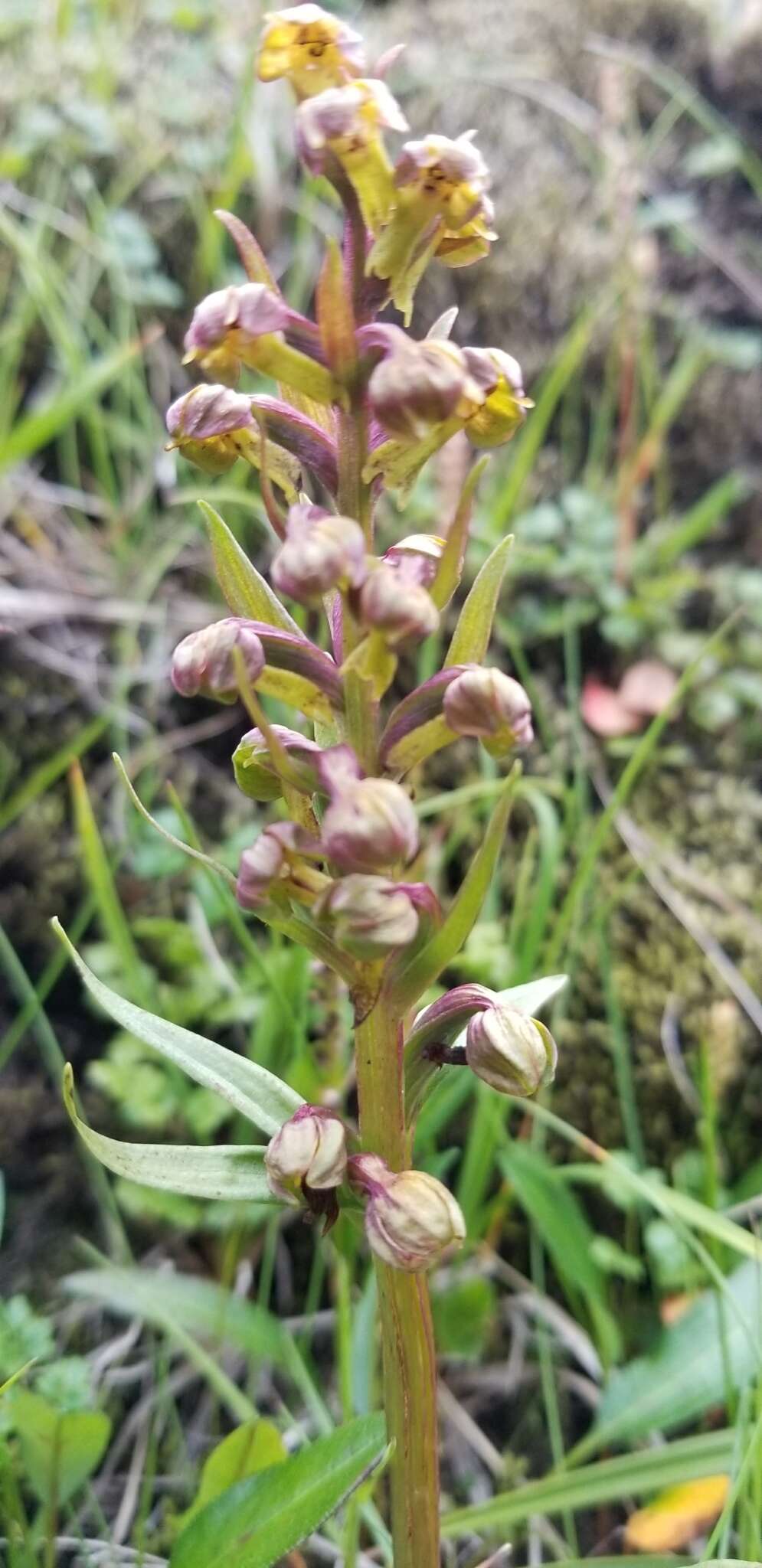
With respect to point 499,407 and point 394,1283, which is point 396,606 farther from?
point 394,1283


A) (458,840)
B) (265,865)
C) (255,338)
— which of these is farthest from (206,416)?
(458,840)

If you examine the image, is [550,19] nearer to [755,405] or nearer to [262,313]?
[755,405]

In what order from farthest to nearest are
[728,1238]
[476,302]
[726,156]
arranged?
[726,156] → [476,302] → [728,1238]

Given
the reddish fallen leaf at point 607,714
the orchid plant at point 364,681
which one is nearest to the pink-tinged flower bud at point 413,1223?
the orchid plant at point 364,681

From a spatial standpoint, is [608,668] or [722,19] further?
[722,19]

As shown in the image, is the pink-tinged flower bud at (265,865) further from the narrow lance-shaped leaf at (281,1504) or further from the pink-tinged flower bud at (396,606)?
the narrow lance-shaped leaf at (281,1504)

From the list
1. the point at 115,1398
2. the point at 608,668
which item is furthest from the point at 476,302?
the point at 115,1398
